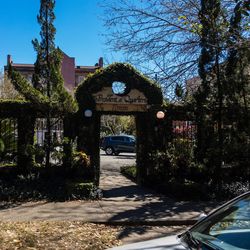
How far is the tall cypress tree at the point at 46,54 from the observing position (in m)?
13.5

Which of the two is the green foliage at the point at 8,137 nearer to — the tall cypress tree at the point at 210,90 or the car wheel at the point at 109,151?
the tall cypress tree at the point at 210,90

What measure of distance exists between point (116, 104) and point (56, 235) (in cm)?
741

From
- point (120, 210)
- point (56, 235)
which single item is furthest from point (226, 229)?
point (120, 210)

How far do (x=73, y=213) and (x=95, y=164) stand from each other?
4.37 meters

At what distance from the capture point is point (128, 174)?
18.1 m

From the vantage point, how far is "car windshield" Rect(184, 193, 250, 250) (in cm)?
340

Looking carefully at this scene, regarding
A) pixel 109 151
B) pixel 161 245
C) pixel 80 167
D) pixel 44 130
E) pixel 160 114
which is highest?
pixel 160 114

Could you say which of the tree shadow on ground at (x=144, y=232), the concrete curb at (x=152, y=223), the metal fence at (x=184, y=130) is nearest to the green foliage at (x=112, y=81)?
the metal fence at (x=184, y=130)

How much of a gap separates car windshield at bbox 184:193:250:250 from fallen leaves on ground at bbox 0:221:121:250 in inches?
139

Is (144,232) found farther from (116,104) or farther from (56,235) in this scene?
(116,104)

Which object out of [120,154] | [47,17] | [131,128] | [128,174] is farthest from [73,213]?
[131,128]

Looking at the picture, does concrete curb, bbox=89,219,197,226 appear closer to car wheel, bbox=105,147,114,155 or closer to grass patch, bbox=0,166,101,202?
grass patch, bbox=0,166,101,202

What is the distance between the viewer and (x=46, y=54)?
45.0 feet

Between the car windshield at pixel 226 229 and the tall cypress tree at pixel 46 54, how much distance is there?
10.1 metres
